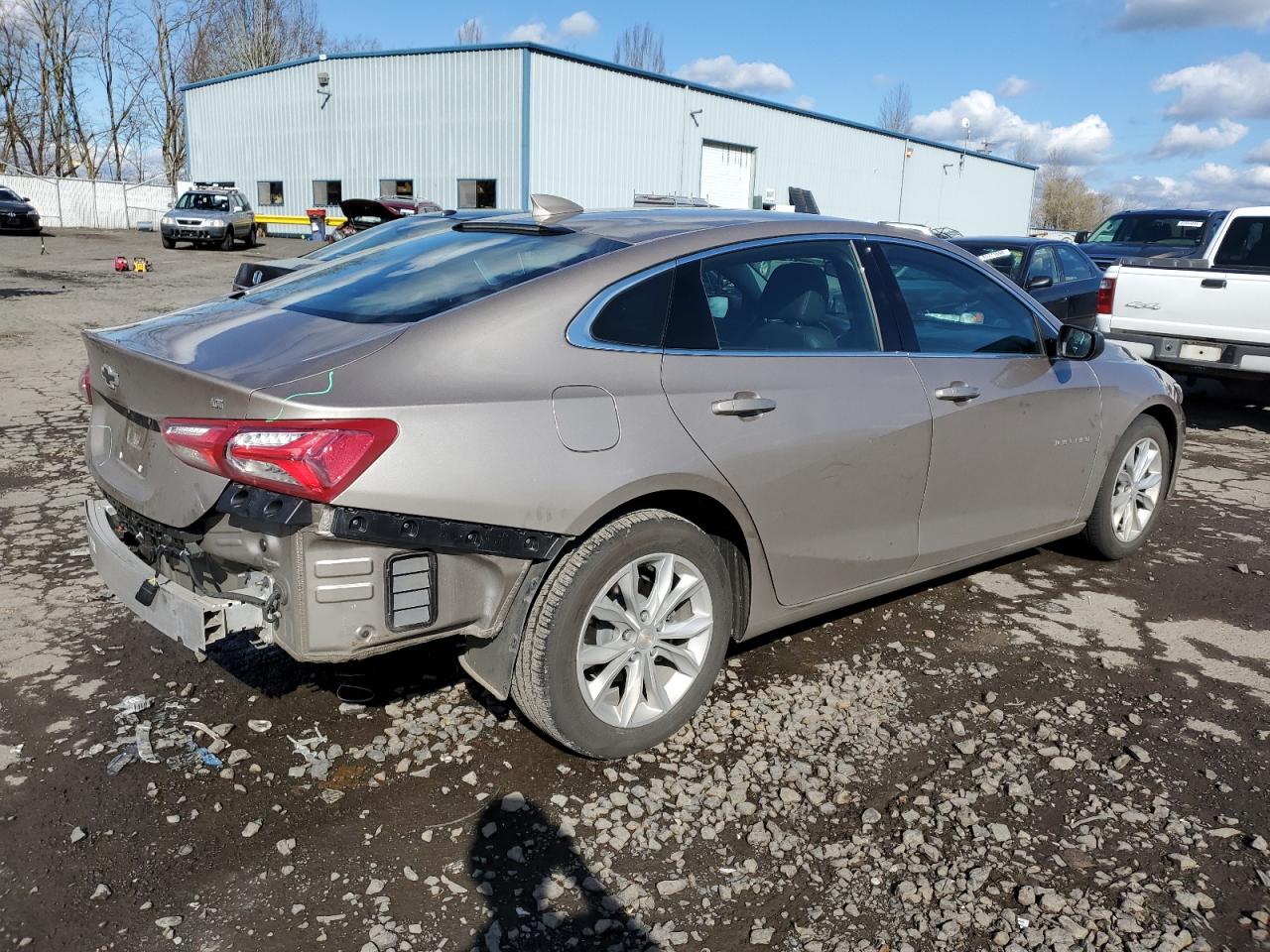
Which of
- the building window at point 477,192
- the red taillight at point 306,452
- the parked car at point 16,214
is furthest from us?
the parked car at point 16,214

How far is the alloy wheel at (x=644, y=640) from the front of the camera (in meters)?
3.00

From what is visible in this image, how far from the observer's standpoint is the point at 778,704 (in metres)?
A: 3.53

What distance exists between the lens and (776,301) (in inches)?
138

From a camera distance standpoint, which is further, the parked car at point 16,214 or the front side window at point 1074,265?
the parked car at point 16,214

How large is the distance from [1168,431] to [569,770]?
12.8 feet

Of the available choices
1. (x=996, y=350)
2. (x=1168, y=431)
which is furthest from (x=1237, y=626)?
(x=996, y=350)

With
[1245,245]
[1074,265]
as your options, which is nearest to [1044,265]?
[1074,265]

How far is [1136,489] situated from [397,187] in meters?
29.7

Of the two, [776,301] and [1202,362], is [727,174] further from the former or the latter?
[776,301]

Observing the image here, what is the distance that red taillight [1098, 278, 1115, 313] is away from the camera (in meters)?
8.92

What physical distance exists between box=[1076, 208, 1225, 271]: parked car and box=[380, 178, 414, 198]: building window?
21.7m

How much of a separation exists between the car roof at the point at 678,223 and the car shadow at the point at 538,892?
1833 mm

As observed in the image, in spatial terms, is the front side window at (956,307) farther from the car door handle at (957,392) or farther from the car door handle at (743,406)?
the car door handle at (743,406)

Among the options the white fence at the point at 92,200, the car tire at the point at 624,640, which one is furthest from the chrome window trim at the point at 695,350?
the white fence at the point at 92,200
